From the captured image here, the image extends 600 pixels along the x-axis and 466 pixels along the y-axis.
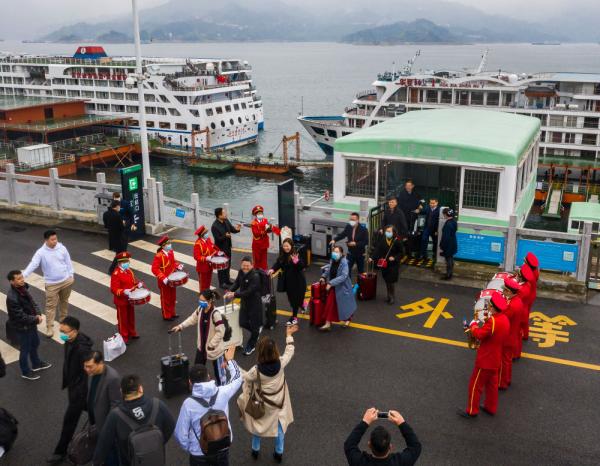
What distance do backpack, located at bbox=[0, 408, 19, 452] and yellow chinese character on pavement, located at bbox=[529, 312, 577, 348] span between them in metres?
8.22

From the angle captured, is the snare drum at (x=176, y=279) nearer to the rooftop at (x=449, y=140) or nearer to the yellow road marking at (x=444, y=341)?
the yellow road marking at (x=444, y=341)

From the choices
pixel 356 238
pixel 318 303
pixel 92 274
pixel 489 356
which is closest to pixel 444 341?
pixel 318 303

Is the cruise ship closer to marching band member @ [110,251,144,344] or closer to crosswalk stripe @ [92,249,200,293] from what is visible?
crosswalk stripe @ [92,249,200,293]

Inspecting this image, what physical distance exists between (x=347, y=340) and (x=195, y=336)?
2747 millimetres

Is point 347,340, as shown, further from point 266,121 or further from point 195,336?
point 266,121

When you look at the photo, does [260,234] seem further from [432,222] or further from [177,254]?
[432,222]

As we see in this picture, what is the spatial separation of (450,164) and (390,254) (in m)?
3.43

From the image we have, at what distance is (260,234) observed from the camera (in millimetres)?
13711

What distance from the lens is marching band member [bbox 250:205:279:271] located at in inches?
533

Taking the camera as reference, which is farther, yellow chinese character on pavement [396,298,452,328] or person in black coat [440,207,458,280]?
person in black coat [440,207,458,280]

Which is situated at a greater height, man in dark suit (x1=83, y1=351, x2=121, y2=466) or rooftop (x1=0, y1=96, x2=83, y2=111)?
man in dark suit (x1=83, y1=351, x2=121, y2=466)

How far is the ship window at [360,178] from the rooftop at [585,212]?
22.6 meters

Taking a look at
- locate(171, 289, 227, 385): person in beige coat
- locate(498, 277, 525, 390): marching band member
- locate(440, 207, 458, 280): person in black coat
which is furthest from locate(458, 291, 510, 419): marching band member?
locate(440, 207, 458, 280): person in black coat

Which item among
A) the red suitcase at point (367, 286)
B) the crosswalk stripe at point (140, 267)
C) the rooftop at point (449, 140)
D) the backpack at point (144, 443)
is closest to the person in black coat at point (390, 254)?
the red suitcase at point (367, 286)
